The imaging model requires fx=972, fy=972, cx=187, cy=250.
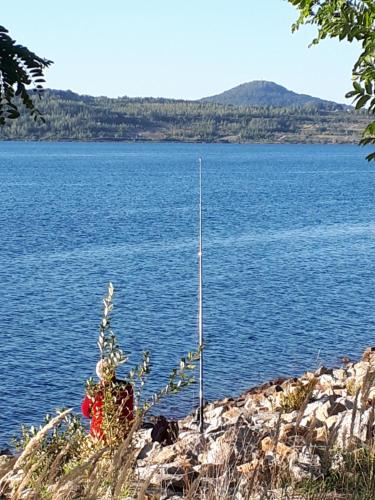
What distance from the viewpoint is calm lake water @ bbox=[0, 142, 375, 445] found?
2420 centimetres

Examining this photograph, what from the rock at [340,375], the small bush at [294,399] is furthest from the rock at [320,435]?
the rock at [340,375]

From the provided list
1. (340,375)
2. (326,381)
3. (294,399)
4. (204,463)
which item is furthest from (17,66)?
(340,375)

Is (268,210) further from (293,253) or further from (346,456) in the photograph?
(346,456)

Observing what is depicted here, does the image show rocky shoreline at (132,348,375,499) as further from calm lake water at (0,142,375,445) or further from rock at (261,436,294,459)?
calm lake water at (0,142,375,445)

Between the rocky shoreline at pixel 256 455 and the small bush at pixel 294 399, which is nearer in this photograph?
the rocky shoreline at pixel 256 455

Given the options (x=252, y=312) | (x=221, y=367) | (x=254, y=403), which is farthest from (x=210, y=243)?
(x=254, y=403)

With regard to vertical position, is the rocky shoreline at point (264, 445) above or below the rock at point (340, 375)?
above

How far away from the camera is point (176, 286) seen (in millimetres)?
36750

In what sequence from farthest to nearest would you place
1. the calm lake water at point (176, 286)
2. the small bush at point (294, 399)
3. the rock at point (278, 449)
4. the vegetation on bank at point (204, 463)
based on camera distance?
the calm lake water at point (176, 286), the small bush at point (294, 399), the rock at point (278, 449), the vegetation on bank at point (204, 463)

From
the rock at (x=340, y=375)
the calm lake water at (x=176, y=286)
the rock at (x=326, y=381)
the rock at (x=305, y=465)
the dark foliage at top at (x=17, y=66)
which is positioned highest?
the dark foliage at top at (x=17, y=66)

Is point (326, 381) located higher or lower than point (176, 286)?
higher

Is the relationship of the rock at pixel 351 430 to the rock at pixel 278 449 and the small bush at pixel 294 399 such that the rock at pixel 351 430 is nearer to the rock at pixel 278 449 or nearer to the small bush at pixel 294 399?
the rock at pixel 278 449

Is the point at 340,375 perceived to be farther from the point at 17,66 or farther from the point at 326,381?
the point at 17,66

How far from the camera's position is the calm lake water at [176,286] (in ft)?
79.4
